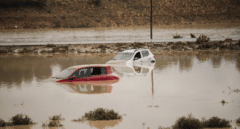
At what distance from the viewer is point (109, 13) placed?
88.8 m

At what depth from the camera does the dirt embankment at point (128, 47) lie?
35.5 metres

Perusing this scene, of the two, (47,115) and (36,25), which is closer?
(47,115)

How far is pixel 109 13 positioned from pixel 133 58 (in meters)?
68.6

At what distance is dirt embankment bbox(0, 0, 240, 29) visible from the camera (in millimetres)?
84250

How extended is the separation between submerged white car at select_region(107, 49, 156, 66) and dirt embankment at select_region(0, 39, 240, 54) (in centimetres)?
1204

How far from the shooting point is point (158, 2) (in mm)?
92500

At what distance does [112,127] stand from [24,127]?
106 inches

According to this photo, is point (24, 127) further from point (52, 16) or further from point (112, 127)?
point (52, 16)

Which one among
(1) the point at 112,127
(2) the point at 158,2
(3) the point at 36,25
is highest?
(2) the point at 158,2

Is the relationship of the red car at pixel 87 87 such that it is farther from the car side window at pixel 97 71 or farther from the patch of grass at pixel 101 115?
the patch of grass at pixel 101 115

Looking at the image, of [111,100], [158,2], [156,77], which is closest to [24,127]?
[111,100]

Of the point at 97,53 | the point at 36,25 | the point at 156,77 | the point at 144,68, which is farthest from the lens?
the point at 36,25

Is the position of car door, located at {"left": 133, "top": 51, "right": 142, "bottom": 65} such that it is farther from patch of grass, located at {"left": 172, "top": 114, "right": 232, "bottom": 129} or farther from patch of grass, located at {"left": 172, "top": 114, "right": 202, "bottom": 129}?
patch of grass, located at {"left": 172, "top": 114, "right": 202, "bottom": 129}

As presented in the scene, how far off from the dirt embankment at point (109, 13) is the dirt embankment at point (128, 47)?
47300 millimetres
